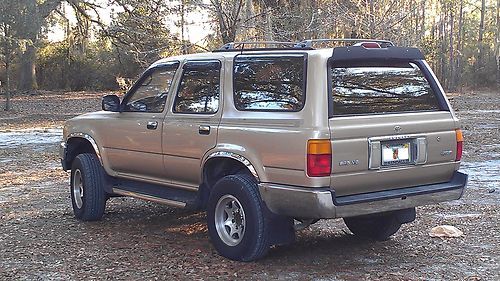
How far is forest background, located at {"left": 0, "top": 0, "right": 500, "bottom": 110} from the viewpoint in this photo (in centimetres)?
1761

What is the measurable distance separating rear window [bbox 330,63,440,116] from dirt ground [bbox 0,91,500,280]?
130 cm

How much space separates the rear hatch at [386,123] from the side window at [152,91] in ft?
6.42

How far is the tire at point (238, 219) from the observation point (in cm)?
579

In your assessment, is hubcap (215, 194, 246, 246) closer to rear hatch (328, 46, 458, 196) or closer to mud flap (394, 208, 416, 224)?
rear hatch (328, 46, 458, 196)

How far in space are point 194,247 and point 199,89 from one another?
146 cm

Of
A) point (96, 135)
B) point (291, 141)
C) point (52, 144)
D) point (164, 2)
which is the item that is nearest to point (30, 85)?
point (164, 2)

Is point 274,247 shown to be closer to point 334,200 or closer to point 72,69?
point 334,200

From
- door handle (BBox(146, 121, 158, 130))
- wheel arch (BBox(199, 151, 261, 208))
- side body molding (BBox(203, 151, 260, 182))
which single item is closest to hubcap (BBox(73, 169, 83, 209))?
door handle (BBox(146, 121, 158, 130))

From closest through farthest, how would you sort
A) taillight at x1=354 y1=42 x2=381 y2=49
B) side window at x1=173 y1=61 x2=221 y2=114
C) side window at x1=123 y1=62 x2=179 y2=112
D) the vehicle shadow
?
1. taillight at x1=354 y1=42 x2=381 y2=49
2. the vehicle shadow
3. side window at x1=173 y1=61 x2=221 y2=114
4. side window at x1=123 y1=62 x2=179 y2=112

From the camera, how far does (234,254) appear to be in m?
6.00

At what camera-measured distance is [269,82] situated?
5980 mm

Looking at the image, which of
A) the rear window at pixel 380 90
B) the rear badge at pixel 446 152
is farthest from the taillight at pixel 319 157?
the rear badge at pixel 446 152

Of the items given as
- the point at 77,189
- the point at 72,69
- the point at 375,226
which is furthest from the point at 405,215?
the point at 72,69

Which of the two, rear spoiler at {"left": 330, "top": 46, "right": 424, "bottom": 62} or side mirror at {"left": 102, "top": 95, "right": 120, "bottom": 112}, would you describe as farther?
side mirror at {"left": 102, "top": 95, "right": 120, "bottom": 112}
